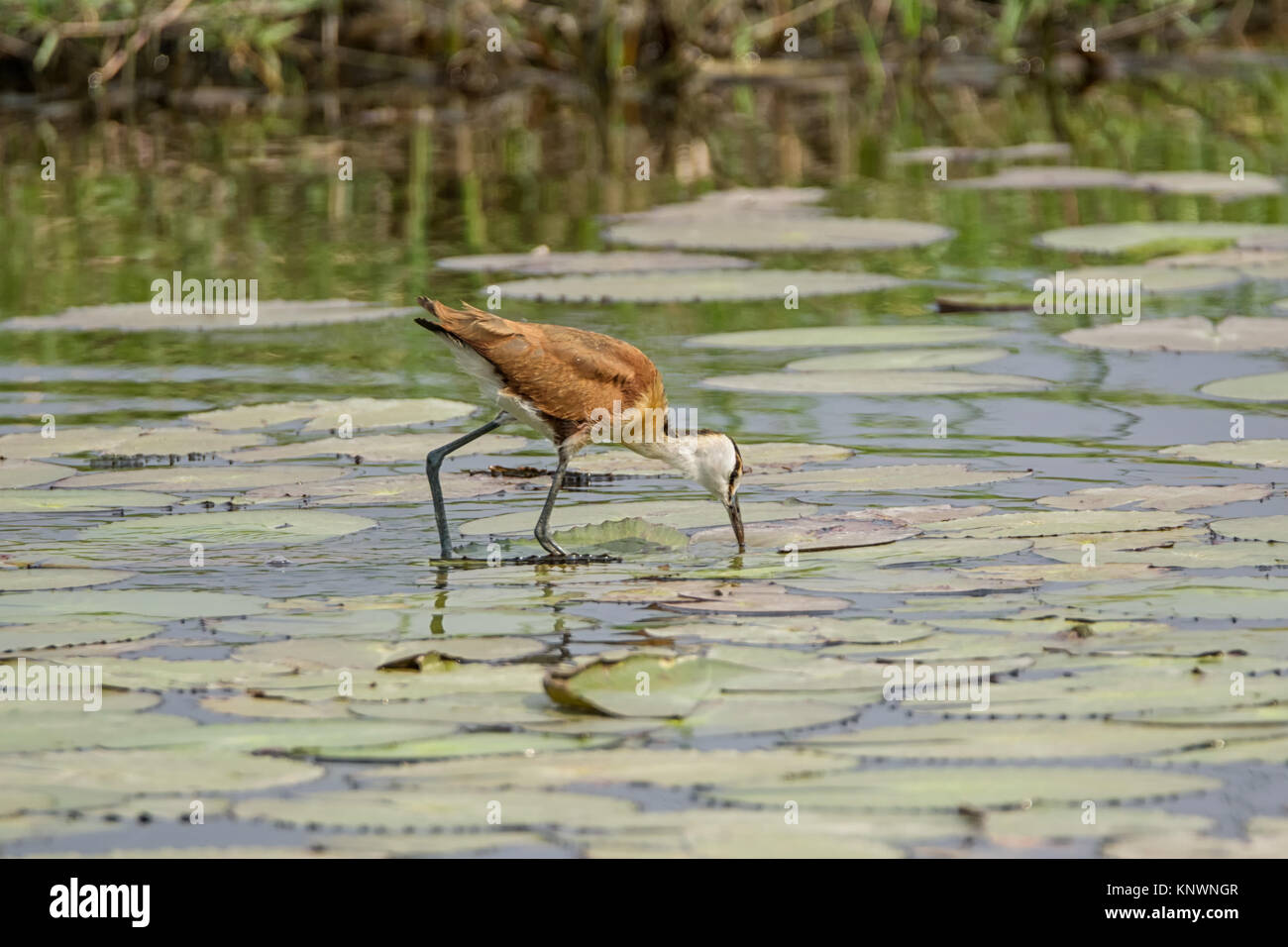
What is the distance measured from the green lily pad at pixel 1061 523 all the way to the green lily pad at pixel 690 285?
3720mm

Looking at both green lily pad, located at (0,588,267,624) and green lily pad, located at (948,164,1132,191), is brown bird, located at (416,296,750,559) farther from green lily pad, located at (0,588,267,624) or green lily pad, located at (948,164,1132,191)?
green lily pad, located at (948,164,1132,191)

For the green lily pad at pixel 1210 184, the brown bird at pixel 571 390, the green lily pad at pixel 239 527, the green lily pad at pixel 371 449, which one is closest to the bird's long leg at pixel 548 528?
the brown bird at pixel 571 390

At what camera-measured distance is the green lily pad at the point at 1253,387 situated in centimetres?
701

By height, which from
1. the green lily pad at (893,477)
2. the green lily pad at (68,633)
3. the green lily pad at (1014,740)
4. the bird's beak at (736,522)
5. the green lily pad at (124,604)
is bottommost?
the green lily pad at (1014,740)

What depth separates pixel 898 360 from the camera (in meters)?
7.87

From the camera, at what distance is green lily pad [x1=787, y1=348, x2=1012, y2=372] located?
776cm

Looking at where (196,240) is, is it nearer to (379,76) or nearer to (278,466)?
(278,466)

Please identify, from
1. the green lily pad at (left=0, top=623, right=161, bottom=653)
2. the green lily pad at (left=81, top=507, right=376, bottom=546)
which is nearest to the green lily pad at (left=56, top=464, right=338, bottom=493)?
the green lily pad at (left=81, top=507, right=376, bottom=546)

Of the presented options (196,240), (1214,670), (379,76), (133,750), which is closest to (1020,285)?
(196,240)

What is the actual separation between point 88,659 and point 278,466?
2111 millimetres

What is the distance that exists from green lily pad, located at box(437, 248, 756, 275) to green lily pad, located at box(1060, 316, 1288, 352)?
2298 millimetres

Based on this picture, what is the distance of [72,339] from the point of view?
9133mm

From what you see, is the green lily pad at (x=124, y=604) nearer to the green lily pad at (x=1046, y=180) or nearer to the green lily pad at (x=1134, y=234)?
the green lily pad at (x=1134, y=234)

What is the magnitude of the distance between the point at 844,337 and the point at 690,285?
135 cm
